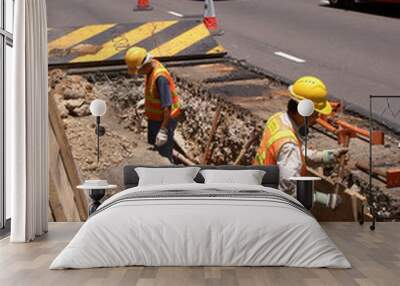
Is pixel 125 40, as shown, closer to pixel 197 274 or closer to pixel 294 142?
pixel 294 142

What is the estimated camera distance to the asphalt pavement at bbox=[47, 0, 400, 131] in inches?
331

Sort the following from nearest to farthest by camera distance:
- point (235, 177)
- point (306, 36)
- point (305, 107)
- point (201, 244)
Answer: point (201, 244) < point (235, 177) < point (305, 107) < point (306, 36)

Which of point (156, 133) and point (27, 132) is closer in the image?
point (27, 132)

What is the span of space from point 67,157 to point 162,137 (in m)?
1.08

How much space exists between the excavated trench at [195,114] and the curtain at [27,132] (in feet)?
3.65

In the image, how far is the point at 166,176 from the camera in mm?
7848

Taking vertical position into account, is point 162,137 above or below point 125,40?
below

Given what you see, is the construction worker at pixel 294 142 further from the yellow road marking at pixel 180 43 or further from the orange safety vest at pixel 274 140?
the yellow road marking at pixel 180 43

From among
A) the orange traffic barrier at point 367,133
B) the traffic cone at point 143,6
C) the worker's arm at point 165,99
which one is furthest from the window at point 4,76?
the orange traffic barrier at point 367,133

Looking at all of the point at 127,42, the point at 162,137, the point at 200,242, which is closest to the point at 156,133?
the point at 162,137

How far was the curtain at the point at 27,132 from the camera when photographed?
6902 millimetres

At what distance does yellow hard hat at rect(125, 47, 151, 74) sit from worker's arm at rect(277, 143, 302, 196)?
1845 mm

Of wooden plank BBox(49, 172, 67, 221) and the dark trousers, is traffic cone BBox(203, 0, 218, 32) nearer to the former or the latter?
the dark trousers

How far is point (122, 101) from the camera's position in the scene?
8562 millimetres
